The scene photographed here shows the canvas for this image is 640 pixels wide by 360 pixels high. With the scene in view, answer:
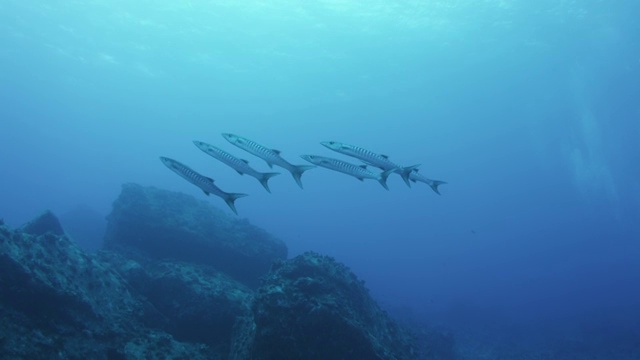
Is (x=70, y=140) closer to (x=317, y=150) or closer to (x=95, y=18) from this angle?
(x=317, y=150)

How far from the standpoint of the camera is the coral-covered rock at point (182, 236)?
15.7m

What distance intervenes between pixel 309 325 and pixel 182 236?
10013 mm

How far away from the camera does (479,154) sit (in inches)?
4407

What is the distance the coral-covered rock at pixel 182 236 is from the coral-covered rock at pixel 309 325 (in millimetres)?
7980

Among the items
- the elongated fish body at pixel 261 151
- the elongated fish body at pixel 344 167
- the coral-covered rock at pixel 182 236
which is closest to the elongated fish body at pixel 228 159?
the elongated fish body at pixel 261 151

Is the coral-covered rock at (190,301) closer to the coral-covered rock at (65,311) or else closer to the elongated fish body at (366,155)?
the coral-covered rock at (65,311)

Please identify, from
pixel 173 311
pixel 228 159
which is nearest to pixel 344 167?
pixel 228 159

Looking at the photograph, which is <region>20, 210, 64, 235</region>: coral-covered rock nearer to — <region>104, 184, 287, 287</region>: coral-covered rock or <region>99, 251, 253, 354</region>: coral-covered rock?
<region>104, 184, 287, 287</region>: coral-covered rock

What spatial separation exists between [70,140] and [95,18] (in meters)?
106

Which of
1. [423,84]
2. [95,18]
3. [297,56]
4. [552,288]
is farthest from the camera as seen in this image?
[552,288]

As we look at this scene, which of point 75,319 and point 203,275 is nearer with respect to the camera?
point 75,319

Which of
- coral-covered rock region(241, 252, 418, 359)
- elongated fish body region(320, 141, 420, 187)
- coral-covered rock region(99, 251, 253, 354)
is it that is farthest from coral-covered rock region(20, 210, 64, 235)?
elongated fish body region(320, 141, 420, 187)

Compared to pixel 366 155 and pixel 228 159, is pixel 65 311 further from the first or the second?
pixel 366 155

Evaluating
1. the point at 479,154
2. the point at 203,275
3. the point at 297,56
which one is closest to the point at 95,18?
the point at 297,56
